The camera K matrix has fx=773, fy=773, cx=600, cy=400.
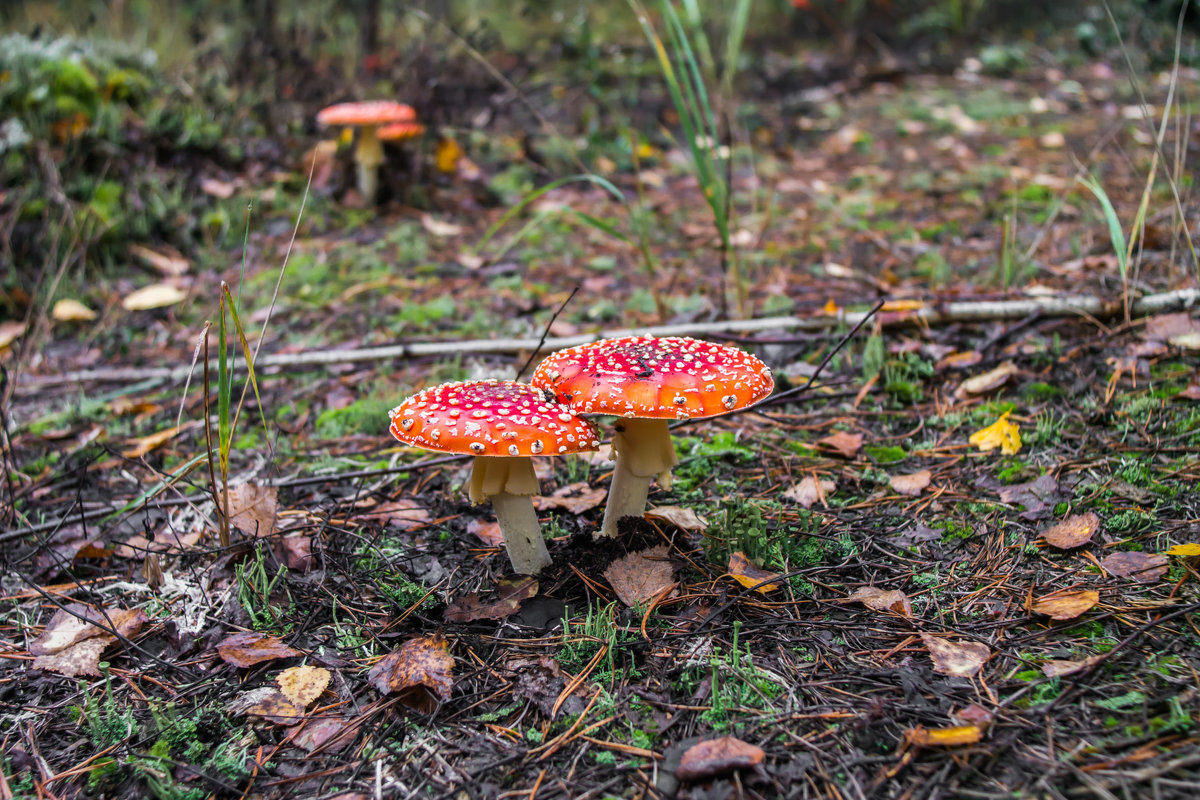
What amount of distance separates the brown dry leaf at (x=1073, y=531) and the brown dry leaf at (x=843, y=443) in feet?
2.54

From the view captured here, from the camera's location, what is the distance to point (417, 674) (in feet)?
6.40

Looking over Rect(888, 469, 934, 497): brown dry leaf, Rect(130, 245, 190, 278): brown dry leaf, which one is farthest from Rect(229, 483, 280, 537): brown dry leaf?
Rect(130, 245, 190, 278): brown dry leaf

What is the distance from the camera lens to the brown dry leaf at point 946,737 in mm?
1608

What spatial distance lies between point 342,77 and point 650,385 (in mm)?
5887

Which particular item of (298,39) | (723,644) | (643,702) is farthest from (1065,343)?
(298,39)

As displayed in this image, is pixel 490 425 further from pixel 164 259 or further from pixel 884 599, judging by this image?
pixel 164 259

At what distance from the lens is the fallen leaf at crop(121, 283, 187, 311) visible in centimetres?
468

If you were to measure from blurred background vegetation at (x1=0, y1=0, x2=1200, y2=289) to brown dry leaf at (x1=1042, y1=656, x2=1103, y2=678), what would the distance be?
9.20 feet

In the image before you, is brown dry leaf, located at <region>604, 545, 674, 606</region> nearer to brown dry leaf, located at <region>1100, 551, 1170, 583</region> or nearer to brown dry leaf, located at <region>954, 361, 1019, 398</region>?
brown dry leaf, located at <region>1100, 551, 1170, 583</region>

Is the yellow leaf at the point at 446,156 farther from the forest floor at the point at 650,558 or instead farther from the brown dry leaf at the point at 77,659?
the brown dry leaf at the point at 77,659

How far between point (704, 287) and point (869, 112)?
4.44 m

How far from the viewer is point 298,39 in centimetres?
720

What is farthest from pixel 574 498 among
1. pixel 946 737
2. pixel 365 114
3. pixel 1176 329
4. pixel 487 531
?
pixel 365 114

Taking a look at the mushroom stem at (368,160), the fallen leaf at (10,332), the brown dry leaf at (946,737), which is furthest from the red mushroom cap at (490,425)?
the mushroom stem at (368,160)
